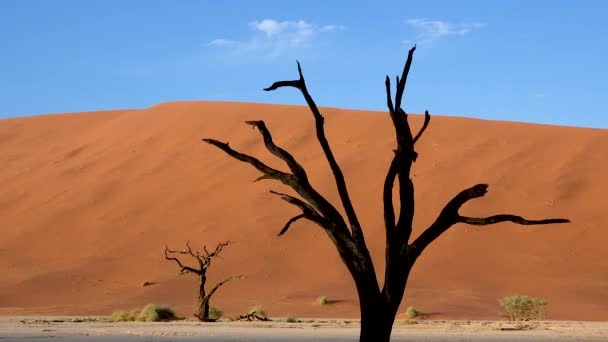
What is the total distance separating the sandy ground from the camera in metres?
21.3

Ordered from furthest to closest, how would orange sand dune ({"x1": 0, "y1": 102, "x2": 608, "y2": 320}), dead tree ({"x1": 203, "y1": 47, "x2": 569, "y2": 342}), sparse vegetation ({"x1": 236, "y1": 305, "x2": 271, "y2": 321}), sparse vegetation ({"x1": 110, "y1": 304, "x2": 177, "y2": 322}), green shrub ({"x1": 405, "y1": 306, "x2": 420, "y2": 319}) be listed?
orange sand dune ({"x1": 0, "y1": 102, "x2": 608, "y2": 320}) → green shrub ({"x1": 405, "y1": 306, "x2": 420, "y2": 319}) → sparse vegetation ({"x1": 110, "y1": 304, "x2": 177, "y2": 322}) → sparse vegetation ({"x1": 236, "y1": 305, "x2": 271, "y2": 321}) → dead tree ({"x1": 203, "y1": 47, "x2": 569, "y2": 342})

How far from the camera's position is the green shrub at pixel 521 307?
3005 cm

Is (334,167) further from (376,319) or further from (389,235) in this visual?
(376,319)

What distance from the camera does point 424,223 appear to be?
42.1 meters

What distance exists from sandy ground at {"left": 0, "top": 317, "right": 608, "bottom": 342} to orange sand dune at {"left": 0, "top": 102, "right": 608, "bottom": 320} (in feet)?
16.5

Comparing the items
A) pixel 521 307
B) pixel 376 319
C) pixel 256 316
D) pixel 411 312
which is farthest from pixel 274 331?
pixel 376 319

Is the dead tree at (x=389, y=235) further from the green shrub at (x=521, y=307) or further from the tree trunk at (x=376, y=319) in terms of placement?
the green shrub at (x=521, y=307)

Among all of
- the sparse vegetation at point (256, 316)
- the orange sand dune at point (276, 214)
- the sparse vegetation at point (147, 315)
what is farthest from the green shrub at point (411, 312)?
the sparse vegetation at point (147, 315)

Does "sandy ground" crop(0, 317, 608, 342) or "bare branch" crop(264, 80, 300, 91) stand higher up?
"bare branch" crop(264, 80, 300, 91)

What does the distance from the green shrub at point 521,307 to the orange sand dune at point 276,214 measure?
134 cm

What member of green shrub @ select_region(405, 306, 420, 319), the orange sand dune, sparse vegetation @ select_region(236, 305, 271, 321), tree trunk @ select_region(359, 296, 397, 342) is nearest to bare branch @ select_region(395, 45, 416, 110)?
tree trunk @ select_region(359, 296, 397, 342)

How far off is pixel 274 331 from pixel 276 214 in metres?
20.4

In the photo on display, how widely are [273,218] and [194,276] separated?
17.4ft

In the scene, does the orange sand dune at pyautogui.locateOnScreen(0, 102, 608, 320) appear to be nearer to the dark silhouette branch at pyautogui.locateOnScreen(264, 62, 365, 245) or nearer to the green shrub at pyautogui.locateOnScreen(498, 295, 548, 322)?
the green shrub at pyautogui.locateOnScreen(498, 295, 548, 322)
